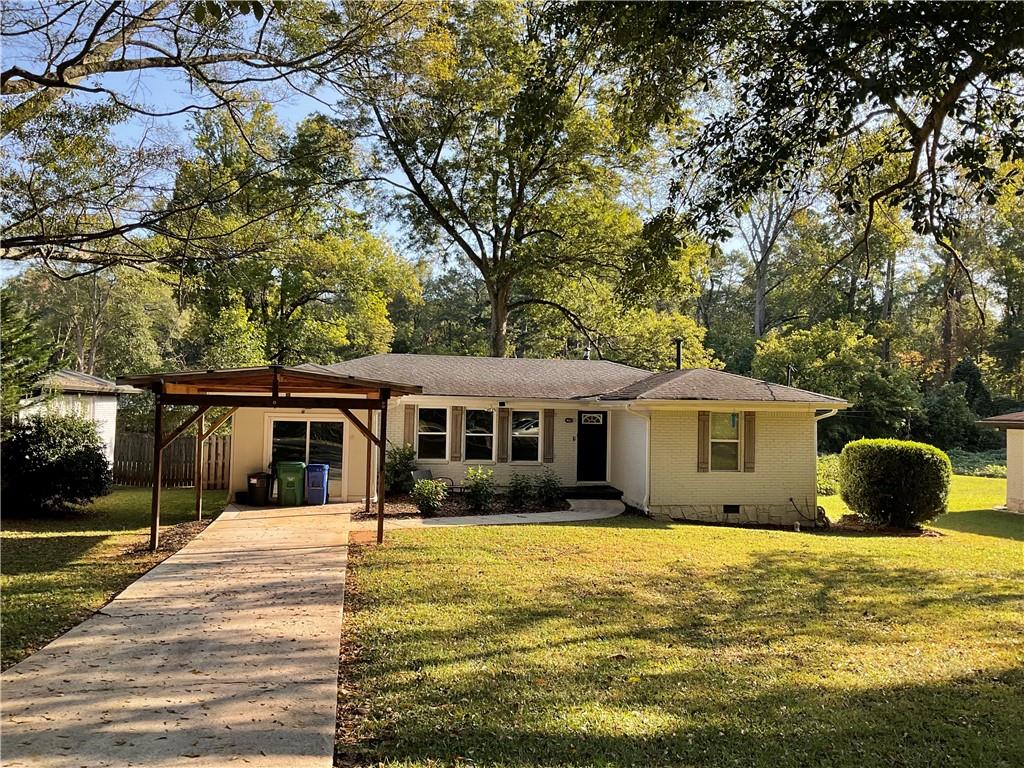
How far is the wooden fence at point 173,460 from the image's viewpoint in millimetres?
18484

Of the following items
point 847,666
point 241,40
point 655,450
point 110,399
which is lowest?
point 847,666

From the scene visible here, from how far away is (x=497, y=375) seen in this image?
61.9 feet

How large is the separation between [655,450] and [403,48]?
9.11m

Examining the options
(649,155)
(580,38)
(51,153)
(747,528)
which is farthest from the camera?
(649,155)

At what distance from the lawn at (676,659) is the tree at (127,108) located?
6843 millimetres

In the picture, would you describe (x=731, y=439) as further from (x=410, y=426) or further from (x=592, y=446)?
(x=410, y=426)

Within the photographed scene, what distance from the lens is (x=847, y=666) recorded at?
5523mm

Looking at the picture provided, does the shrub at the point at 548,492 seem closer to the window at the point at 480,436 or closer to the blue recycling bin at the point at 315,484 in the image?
the window at the point at 480,436

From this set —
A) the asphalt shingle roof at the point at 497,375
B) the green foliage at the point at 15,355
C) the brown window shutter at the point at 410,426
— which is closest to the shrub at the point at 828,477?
the asphalt shingle roof at the point at 497,375

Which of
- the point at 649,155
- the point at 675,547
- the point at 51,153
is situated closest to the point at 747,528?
the point at 675,547

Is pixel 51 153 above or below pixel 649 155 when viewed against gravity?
below

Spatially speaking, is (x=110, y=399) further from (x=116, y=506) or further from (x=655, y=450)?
(x=655, y=450)

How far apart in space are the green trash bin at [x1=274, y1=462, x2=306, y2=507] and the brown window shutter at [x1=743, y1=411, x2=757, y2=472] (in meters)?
9.52

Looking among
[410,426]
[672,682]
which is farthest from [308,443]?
[672,682]
